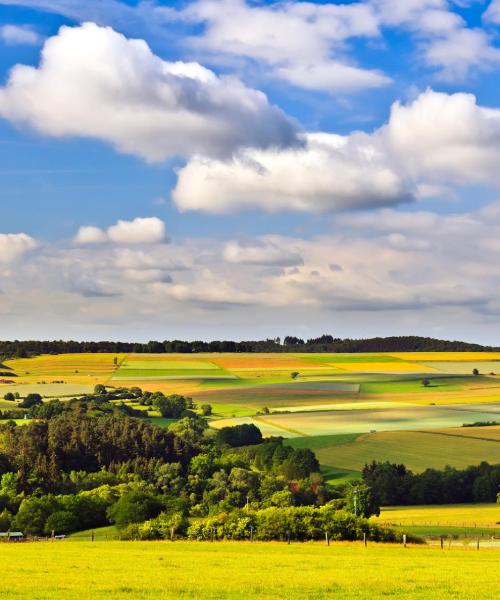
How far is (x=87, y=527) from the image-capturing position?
96.6 meters

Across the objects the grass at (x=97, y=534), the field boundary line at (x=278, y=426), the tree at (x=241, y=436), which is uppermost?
the field boundary line at (x=278, y=426)

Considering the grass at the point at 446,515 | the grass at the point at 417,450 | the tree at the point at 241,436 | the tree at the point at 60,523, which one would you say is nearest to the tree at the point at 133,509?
the tree at the point at 60,523

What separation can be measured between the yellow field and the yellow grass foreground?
36.3 m

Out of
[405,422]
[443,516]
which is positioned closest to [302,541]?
[443,516]

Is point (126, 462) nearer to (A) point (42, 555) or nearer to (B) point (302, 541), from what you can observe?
(B) point (302, 541)

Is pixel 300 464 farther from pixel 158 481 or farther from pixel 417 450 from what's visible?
pixel 158 481

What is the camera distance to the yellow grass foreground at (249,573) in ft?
111

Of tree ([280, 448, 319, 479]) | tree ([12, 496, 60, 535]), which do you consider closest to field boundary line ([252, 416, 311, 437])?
tree ([280, 448, 319, 479])

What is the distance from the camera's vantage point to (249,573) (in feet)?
135

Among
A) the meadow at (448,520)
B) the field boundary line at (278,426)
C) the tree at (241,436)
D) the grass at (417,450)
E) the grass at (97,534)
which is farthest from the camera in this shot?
the tree at (241,436)

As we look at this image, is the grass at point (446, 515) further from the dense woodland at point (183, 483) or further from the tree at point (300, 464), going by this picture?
the tree at point (300, 464)

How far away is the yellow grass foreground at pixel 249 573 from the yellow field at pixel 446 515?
36288mm

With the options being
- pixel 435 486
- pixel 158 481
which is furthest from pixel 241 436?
pixel 435 486

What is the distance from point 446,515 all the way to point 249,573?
68587 millimetres
